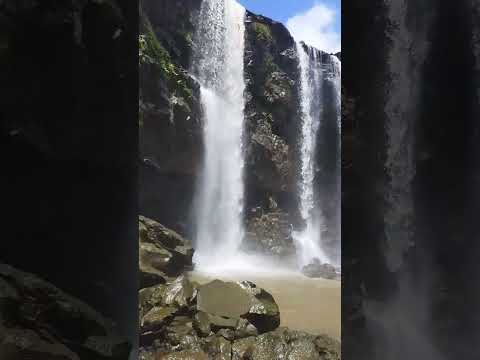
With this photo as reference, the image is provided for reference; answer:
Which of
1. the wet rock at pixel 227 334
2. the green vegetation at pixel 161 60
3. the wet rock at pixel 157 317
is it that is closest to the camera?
the wet rock at pixel 227 334

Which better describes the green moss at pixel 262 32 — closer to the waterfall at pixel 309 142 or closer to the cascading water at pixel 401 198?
the waterfall at pixel 309 142

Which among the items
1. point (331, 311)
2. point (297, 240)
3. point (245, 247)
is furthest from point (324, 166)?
point (331, 311)

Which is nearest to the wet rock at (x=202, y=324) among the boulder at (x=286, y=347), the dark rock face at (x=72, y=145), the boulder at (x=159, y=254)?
the boulder at (x=286, y=347)

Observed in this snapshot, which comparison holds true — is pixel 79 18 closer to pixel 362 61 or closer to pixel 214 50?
pixel 362 61

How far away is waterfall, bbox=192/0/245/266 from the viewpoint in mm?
19906

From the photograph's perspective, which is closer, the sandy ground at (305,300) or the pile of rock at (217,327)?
the pile of rock at (217,327)

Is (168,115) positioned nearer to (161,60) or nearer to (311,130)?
(161,60)

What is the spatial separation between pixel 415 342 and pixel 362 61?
145 centimetres

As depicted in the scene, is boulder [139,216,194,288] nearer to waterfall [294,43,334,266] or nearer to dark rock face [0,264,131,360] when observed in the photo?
dark rock face [0,264,131,360]

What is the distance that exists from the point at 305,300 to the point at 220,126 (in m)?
11.2

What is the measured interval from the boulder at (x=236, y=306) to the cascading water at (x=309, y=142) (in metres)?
12.8

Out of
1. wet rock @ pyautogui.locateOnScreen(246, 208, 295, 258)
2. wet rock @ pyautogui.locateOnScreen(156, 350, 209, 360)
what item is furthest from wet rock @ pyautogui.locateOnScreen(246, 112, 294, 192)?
Answer: wet rock @ pyautogui.locateOnScreen(156, 350, 209, 360)

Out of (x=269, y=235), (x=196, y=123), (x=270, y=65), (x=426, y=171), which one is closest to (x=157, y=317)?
(x=426, y=171)

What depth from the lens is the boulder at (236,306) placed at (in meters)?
8.05
